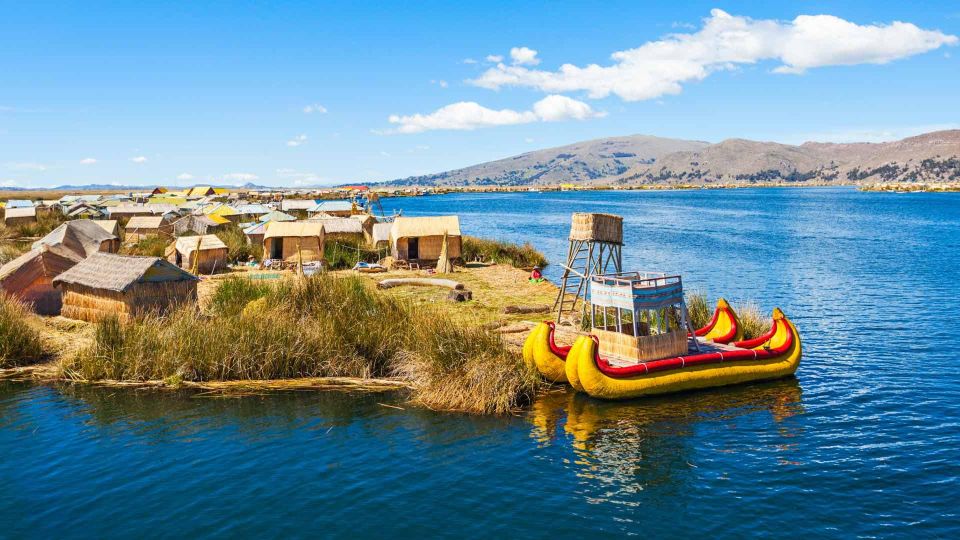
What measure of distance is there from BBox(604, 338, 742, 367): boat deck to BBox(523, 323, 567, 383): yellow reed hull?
1.27 metres

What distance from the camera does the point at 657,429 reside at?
1463cm

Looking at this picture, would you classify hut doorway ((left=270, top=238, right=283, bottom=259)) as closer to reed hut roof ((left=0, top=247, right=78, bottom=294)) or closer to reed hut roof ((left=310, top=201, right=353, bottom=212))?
reed hut roof ((left=0, top=247, right=78, bottom=294))

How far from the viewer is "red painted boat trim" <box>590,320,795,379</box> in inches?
628

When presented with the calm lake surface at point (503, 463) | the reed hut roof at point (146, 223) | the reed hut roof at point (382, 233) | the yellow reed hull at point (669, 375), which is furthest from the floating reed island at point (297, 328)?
the reed hut roof at point (146, 223)

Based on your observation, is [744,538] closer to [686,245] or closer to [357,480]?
[357,480]

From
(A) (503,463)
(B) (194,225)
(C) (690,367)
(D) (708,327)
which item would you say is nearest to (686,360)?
(C) (690,367)

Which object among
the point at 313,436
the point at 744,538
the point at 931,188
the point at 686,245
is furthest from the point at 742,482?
the point at 931,188

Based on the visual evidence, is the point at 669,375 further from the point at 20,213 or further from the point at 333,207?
the point at 20,213

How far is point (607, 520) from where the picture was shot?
1084cm

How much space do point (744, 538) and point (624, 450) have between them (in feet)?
11.4

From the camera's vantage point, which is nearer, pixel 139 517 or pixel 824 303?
pixel 139 517

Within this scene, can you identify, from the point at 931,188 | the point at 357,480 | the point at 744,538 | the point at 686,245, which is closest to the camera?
the point at 744,538

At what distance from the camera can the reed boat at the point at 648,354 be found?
15984mm

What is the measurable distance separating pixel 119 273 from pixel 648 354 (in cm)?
1593
